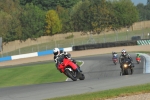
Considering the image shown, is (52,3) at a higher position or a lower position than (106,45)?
higher

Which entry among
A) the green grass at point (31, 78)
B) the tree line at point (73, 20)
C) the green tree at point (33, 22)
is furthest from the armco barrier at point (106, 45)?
the green tree at point (33, 22)

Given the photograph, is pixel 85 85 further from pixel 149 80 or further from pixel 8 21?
pixel 8 21

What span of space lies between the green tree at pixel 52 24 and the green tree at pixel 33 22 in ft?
4.15

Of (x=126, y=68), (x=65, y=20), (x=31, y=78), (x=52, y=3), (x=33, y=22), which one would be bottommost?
(x=31, y=78)

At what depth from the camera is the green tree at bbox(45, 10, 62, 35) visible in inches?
3612

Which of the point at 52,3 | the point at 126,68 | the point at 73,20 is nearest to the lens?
the point at 126,68

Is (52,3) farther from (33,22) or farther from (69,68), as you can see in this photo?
Answer: (69,68)

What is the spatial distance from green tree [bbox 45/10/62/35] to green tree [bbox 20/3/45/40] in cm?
126

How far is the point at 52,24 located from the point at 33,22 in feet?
12.9

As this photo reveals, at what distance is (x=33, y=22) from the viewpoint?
92.1 m

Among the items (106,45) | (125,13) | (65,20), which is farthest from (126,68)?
(65,20)

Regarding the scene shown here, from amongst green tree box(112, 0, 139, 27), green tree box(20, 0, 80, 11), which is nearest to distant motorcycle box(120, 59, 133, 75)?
green tree box(112, 0, 139, 27)

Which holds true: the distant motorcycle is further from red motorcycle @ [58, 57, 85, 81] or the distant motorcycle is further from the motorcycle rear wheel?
the motorcycle rear wheel

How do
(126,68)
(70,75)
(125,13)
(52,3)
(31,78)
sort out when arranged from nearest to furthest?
(70,75), (126,68), (31,78), (125,13), (52,3)
